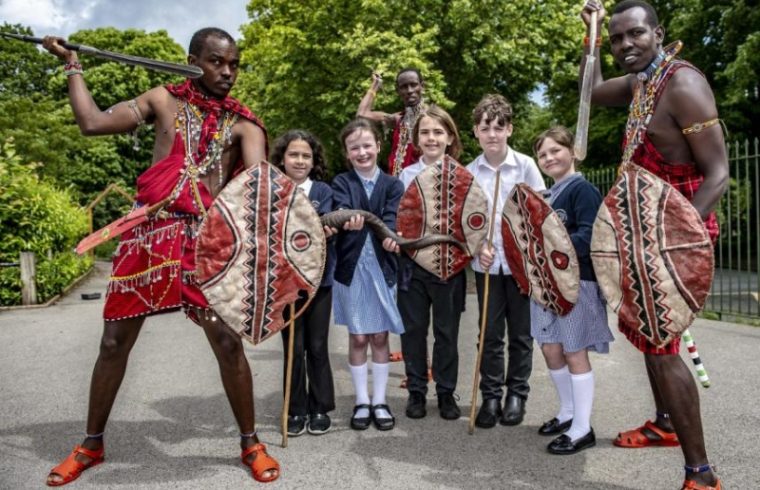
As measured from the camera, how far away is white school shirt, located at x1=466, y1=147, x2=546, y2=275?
4.08 metres

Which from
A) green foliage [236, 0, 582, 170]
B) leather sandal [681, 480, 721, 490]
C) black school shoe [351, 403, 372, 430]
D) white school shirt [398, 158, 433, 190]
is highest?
green foliage [236, 0, 582, 170]

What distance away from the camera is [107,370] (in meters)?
3.25

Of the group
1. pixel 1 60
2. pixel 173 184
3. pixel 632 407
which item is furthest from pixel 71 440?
pixel 1 60

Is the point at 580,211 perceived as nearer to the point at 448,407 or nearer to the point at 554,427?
the point at 554,427

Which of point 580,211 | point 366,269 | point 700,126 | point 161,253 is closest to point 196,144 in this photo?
point 161,253

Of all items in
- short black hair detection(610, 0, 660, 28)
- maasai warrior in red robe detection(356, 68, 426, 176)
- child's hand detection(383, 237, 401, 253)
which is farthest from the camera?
maasai warrior in red robe detection(356, 68, 426, 176)

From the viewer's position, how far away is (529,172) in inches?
164

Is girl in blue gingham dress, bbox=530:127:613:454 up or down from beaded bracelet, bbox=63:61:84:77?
down

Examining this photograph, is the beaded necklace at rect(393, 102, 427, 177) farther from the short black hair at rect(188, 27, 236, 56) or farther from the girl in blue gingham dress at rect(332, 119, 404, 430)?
the short black hair at rect(188, 27, 236, 56)

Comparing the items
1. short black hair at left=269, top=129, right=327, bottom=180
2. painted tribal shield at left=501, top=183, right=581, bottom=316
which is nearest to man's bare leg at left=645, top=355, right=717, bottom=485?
painted tribal shield at left=501, top=183, right=581, bottom=316

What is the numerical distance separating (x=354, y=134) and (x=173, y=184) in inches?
51.7

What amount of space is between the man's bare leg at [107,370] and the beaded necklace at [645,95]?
247 cm

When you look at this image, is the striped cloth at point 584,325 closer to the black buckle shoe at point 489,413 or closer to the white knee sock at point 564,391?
the white knee sock at point 564,391

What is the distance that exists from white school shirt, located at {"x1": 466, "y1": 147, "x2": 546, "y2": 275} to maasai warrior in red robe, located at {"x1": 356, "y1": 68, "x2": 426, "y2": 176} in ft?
3.96
